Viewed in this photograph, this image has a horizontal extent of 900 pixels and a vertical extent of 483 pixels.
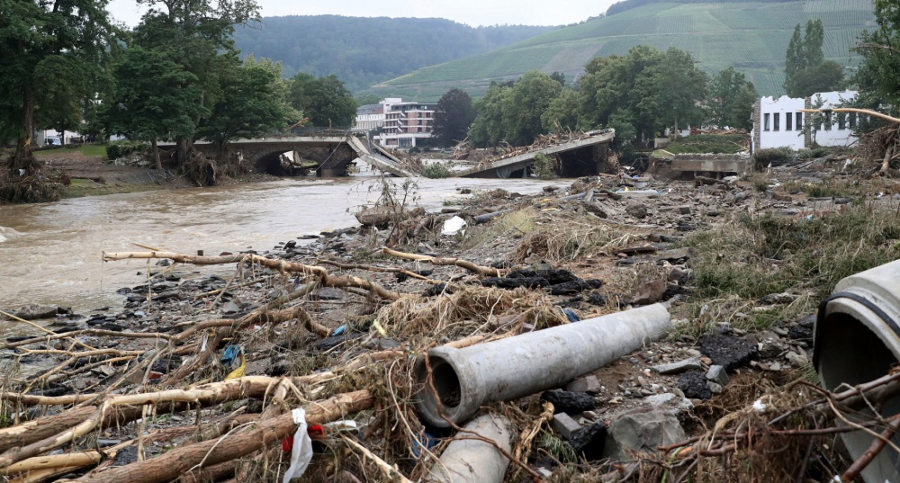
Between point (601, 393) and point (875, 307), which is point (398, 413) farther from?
point (875, 307)

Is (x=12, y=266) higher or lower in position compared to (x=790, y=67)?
lower

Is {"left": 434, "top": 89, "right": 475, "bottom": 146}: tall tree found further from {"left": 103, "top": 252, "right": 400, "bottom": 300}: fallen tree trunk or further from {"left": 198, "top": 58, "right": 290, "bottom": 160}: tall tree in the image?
{"left": 103, "top": 252, "right": 400, "bottom": 300}: fallen tree trunk

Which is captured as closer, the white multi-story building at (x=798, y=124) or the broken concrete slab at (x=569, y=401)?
the broken concrete slab at (x=569, y=401)

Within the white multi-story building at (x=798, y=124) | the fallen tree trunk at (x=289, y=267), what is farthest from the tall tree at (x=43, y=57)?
the white multi-story building at (x=798, y=124)

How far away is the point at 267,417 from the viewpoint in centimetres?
374

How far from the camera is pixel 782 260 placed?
750 cm

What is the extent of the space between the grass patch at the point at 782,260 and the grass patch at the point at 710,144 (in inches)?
1740

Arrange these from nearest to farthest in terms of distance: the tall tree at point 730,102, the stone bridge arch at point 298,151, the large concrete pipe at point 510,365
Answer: the large concrete pipe at point 510,365 < the stone bridge arch at point 298,151 < the tall tree at point 730,102

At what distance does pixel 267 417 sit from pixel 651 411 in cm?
192

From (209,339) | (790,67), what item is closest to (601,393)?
(209,339)

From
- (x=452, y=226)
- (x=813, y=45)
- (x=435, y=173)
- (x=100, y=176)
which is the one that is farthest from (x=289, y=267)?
(x=813, y=45)

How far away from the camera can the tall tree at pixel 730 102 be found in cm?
5978

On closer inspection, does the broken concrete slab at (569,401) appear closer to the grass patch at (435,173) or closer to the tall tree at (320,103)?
the grass patch at (435,173)

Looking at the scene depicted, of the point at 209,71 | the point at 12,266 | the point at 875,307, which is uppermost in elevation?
the point at 209,71
